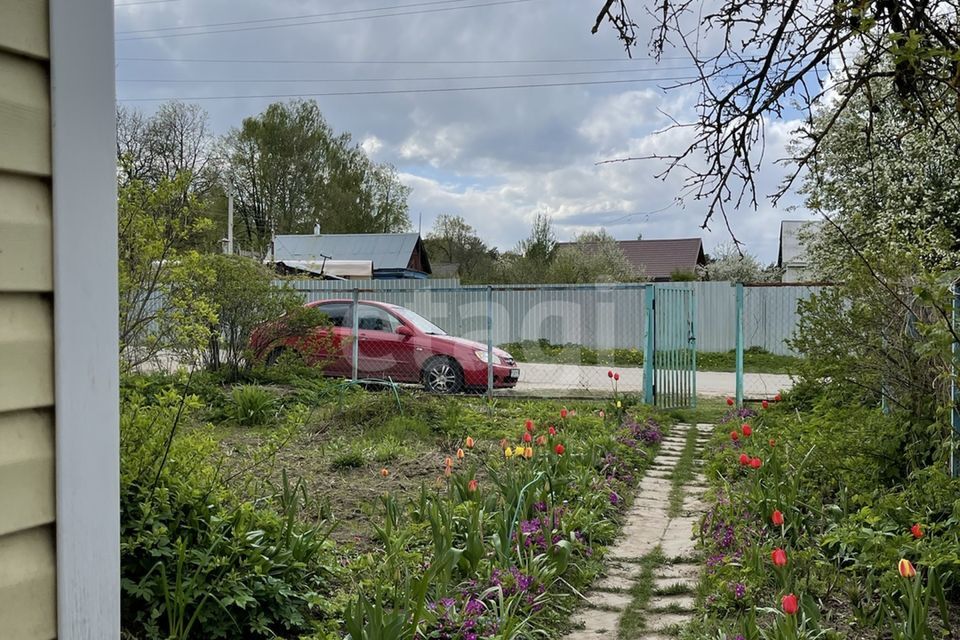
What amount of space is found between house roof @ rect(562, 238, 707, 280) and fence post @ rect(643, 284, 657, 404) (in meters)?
33.9

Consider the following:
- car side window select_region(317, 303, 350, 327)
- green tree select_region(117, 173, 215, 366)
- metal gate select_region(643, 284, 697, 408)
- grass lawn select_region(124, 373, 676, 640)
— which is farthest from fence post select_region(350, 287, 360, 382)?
green tree select_region(117, 173, 215, 366)

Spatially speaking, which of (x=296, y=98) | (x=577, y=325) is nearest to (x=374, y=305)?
(x=577, y=325)

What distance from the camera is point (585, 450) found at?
232 inches

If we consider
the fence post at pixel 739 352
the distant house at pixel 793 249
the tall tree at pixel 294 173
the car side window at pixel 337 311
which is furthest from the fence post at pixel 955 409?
the tall tree at pixel 294 173

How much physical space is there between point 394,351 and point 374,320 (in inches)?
23.1

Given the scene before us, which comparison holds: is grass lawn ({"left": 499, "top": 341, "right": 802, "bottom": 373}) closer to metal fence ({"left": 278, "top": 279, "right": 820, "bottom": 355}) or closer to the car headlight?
metal fence ({"left": 278, "top": 279, "right": 820, "bottom": 355})

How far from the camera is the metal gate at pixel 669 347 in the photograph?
9.55m

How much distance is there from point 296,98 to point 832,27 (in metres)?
Result: 36.6

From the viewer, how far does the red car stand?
10.5 metres

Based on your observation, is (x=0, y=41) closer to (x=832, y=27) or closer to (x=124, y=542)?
(x=124, y=542)

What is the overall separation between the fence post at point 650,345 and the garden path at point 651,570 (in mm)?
3311

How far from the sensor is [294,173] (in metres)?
37.1

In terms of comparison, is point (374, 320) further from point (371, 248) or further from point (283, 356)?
point (371, 248)

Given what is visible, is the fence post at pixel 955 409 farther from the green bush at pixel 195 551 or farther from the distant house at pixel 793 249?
the distant house at pixel 793 249
